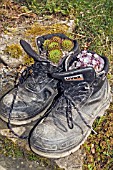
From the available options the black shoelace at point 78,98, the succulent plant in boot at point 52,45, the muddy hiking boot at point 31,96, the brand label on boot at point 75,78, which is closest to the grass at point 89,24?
the black shoelace at point 78,98

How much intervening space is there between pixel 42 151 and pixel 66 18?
61.6 inches

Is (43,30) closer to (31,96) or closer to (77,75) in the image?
(31,96)

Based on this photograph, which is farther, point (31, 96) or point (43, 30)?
point (43, 30)

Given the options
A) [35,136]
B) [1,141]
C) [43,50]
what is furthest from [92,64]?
[1,141]

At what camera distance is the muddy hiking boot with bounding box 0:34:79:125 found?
3.07m

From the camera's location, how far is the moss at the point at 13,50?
371 centimetres

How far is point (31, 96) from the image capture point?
10.2 feet

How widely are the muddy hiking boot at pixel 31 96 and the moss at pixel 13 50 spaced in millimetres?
579

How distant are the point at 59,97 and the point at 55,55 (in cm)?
30

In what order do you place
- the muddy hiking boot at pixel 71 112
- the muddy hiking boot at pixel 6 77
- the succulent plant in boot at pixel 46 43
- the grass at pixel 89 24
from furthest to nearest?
1. the grass at pixel 89 24
2. the muddy hiking boot at pixel 6 77
3. the succulent plant in boot at pixel 46 43
4. the muddy hiking boot at pixel 71 112

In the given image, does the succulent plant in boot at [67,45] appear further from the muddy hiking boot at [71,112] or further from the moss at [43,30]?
the moss at [43,30]

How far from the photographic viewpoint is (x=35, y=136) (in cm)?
295

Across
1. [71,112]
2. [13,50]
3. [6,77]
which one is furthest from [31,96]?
[13,50]

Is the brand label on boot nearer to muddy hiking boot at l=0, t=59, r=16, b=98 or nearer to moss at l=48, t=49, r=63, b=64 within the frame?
moss at l=48, t=49, r=63, b=64
